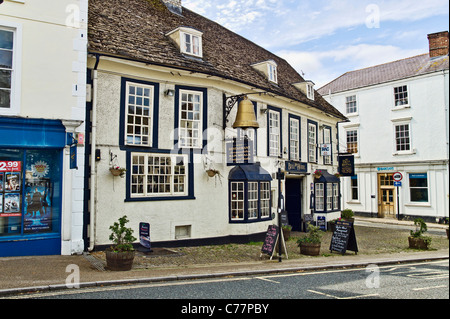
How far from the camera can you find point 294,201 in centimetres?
2006

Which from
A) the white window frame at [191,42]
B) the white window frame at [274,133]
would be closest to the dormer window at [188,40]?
the white window frame at [191,42]

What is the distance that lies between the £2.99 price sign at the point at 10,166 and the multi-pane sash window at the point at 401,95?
67.7ft

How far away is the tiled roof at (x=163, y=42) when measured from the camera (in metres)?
12.3

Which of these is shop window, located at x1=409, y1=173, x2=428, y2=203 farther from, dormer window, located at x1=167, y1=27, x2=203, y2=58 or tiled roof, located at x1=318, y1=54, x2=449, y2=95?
dormer window, located at x1=167, y1=27, x2=203, y2=58

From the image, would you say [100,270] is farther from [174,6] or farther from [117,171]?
[174,6]

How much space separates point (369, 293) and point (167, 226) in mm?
7336

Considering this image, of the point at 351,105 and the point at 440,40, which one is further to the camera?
the point at 351,105

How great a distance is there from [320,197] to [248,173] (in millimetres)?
7761

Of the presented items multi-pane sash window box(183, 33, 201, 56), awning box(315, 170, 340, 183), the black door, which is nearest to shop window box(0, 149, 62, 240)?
multi-pane sash window box(183, 33, 201, 56)

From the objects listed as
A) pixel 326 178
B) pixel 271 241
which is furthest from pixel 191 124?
pixel 326 178

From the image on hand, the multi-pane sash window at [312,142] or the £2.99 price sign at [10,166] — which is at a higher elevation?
the multi-pane sash window at [312,142]

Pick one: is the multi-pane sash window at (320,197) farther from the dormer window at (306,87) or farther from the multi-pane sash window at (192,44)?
the multi-pane sash window at (192,44)

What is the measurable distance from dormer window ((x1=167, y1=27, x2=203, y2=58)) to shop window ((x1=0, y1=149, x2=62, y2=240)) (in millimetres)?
6351

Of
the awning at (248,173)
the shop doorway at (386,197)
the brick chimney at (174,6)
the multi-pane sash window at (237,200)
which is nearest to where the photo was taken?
the awning at (248,173)
